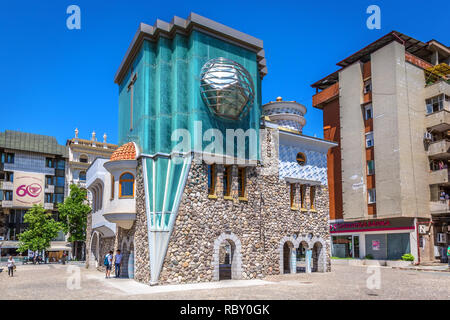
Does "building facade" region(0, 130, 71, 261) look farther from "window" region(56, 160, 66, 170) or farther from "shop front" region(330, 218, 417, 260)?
"shop front" region(330, 218, 417, 260)

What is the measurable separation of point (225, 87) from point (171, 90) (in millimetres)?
2946

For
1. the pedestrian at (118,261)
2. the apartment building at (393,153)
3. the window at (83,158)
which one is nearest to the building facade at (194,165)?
the pedestrian at (118,261)

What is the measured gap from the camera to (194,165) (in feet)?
64.7

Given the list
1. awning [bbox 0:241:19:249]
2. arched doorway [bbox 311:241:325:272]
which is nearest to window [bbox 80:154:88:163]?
awning [bbox 0:241:19:249]

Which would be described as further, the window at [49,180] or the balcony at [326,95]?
the window at [49,180]

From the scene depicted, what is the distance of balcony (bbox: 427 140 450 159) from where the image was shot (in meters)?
34.1

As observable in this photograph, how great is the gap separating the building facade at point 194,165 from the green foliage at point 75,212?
2431 cm

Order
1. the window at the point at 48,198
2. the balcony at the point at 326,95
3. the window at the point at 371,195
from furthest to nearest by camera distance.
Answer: the window at the point at 48,198 → the balcony at the point at 326,95 → the window at the point at 371,195

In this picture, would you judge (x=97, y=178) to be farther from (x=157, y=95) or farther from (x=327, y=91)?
(x=327, y=91)

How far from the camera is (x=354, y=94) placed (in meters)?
38.7

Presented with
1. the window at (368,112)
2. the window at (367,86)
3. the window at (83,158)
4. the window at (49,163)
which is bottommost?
the window at (49,163)

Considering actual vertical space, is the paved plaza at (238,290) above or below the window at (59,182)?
below

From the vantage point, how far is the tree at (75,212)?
1806 inches

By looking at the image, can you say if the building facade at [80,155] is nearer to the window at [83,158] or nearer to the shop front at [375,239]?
the window at [83,158]
